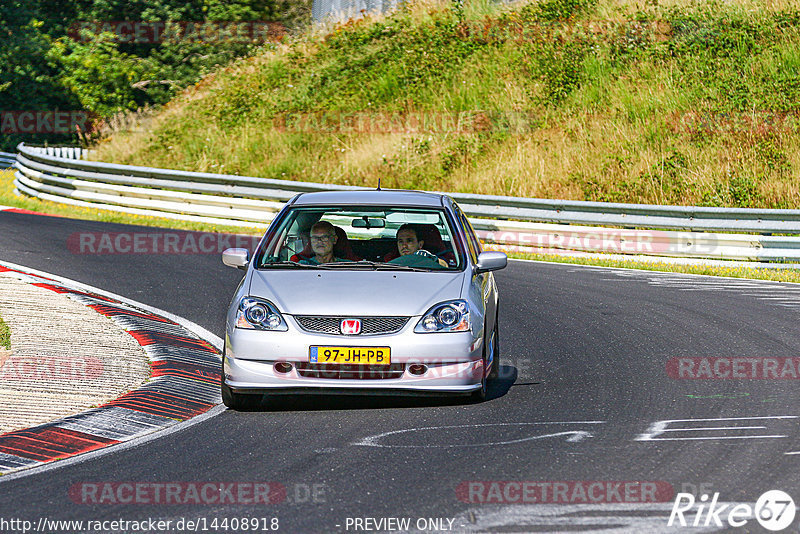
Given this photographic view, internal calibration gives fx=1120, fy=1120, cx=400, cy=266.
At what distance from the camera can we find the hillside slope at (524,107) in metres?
23.5

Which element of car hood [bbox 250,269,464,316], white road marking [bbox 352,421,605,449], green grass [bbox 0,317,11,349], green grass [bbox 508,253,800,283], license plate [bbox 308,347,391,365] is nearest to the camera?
white road marking [bbox 352,421,605,449]

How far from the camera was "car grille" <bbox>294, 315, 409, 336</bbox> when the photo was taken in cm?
779

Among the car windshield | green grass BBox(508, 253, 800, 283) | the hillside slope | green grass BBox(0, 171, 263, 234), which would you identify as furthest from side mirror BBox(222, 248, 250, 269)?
the hillside slope

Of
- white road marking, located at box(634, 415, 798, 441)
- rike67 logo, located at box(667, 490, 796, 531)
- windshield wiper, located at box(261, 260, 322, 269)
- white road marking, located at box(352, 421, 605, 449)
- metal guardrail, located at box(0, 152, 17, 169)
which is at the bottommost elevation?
rike67 logo, located at box(667, 490, 796, 531)

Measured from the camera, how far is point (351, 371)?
777 cm

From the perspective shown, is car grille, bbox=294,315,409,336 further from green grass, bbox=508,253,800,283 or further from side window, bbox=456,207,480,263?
green grass, bbox=508,253,800,283

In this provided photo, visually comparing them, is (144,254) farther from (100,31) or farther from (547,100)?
(100,31)

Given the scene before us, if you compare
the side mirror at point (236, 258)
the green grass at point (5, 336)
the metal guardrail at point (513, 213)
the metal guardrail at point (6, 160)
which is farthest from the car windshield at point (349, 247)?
the metal guardrail at point (6, 160)

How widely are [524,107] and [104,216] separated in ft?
36.2

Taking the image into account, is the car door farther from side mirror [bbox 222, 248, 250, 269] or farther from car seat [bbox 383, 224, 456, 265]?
side mirror [bbox 222, 248, 250, 269]

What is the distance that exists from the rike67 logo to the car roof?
13.5 ft

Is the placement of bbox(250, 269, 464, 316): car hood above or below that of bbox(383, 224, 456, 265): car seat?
below

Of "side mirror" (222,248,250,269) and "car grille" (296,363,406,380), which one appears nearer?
"car grille" (296,363,406,380)

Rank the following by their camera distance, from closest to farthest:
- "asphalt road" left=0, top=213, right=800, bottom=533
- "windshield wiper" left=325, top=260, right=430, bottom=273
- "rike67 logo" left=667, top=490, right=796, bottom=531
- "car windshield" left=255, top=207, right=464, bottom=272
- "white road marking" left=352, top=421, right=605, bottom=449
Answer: "rike67 logo" left=667, top=490, right=796, bottom=531 → "asphalt road" left=0, top=213, right=800, bottom=533 → "white road marking" left=352, top=421, right=605, bottom=449 → "windshield wiper" left=325, top=260, right=430, bottom=273 → "car windshield" left=255, top=207, right=464, bottom=272
